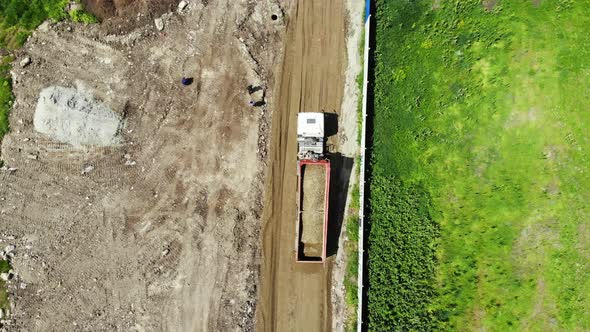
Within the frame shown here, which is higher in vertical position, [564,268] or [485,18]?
[485,18]

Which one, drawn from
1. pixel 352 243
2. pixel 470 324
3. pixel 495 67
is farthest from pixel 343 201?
pixel 495 67

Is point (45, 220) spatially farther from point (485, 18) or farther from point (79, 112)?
point (485, 18)

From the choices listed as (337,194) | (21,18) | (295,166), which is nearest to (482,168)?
(337,194)

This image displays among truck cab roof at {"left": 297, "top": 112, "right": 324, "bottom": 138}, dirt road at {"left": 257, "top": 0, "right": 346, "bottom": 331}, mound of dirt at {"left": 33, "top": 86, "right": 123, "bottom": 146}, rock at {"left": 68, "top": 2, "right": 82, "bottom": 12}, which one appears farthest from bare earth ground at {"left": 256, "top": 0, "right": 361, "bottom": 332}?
rock at {"left": 68, "top": 2, "right": 82, "bottom": 12}

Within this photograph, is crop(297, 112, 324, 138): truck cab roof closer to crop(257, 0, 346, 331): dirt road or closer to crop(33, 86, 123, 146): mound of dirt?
crop(257, 0, 346, 331): dirt road

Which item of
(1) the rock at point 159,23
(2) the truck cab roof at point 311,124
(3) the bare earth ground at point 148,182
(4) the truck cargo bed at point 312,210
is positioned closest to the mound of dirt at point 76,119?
(3) the bare earth ground at point 148,182

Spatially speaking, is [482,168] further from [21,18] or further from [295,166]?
[21,18]
